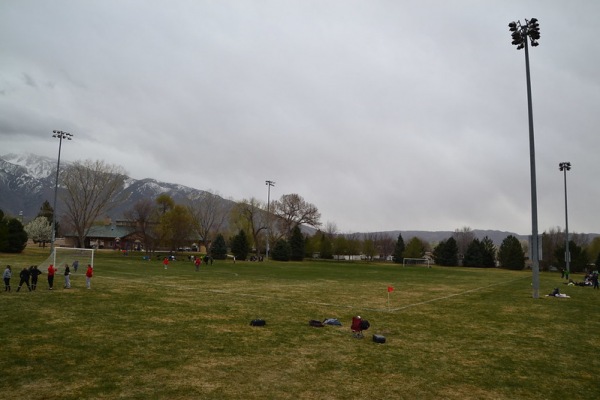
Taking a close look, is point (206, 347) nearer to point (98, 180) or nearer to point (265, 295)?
point (265, 295)

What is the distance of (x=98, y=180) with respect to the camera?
8044cm

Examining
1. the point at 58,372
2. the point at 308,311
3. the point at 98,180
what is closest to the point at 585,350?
the point at 308,311

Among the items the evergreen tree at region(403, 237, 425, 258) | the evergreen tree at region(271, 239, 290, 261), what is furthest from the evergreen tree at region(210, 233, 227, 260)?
the evergreen tree at region(403, 237, 425, 258)

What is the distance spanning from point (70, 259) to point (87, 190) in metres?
44.5

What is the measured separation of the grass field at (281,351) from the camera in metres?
9.74

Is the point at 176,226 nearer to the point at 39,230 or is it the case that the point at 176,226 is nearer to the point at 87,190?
the point at 87,190

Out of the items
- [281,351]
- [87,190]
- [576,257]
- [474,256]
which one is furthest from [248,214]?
[281,351]

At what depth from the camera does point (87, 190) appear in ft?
262

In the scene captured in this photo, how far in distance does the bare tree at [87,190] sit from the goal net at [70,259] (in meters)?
40.8

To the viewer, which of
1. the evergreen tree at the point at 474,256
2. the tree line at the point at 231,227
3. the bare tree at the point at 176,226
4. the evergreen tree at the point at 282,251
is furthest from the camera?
the evergreen tree at the point at 474,256

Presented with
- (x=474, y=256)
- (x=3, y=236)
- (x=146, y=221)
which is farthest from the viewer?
(x=474, y=256)

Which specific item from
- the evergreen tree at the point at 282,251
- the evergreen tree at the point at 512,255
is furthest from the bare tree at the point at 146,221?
the evergreen tree at the point at 512,255

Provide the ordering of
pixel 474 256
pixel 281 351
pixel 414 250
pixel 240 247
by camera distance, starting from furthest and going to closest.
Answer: pixel 414 250 → pixel 474 256 → pixel 240 247 → pixel 281 351

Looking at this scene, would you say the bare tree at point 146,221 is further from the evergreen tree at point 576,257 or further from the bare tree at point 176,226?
the evergreen tree at point 576,257
